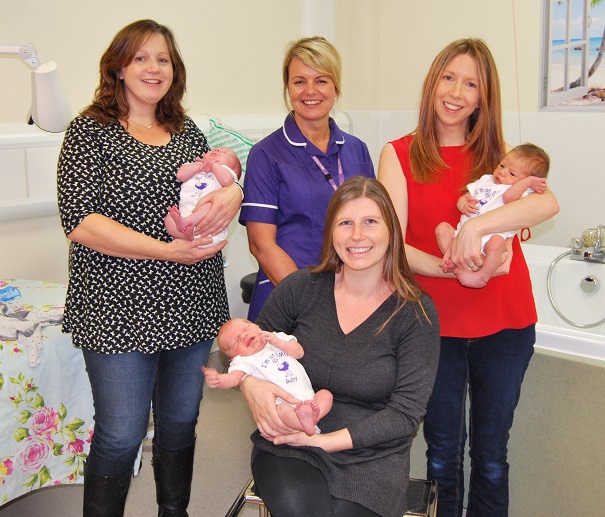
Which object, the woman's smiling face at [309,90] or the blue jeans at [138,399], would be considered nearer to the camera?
the blue jeans at [138,399]

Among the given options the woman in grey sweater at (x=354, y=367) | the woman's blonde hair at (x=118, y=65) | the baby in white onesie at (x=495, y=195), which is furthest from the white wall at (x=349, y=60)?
the baby in white onesie at (x=495, y=195)

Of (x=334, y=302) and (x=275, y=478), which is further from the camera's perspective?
(x=334, y=302)

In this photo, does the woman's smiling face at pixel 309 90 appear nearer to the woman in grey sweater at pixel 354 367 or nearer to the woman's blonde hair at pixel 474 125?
the woman's blonde hair at pixel 474 125

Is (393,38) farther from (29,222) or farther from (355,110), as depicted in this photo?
(29,222)

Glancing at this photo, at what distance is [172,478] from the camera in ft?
6.56

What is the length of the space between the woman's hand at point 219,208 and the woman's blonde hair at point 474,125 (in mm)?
465

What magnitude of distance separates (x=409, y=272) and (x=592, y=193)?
85.3 inches

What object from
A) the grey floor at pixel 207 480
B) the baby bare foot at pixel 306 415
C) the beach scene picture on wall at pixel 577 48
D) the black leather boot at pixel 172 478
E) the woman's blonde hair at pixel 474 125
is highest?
the beach scene picture on wall at pixel 577 48

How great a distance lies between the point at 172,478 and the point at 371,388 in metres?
0.70

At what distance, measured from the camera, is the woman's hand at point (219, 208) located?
1782mm

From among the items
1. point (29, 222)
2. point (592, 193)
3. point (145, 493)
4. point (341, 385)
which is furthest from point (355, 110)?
point (341, 385)

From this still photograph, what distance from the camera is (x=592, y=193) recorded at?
140 inches

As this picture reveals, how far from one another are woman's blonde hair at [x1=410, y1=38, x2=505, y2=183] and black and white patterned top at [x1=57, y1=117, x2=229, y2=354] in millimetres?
618

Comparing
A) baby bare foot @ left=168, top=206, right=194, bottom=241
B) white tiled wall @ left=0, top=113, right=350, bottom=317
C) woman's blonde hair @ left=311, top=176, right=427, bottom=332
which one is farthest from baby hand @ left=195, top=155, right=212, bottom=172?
white tiled wall @ left=0, top=113, right=350, bottom=317
